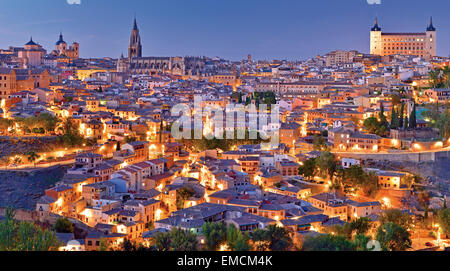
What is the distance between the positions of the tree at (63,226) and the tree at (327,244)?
2749 mm

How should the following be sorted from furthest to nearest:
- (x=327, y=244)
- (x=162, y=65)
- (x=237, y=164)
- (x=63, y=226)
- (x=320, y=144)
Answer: (x=162, y=65) < (x=320, y=144) < (x=237, y=164) < (x=63, y=226) < (x=327, y=244)

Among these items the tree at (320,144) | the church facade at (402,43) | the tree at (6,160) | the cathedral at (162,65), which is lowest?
the tree at (6,160)

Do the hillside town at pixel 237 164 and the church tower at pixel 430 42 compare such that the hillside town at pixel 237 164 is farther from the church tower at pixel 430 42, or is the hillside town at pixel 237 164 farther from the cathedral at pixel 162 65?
the cathedral at pixel 162 65

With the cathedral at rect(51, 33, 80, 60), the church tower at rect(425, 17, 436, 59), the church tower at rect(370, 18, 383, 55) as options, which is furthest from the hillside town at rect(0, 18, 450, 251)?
the cathedral at rect(51, 33, 80, 60)

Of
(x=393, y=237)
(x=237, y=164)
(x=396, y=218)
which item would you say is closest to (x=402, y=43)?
(x=237, y=164)

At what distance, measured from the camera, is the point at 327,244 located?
4441 mm

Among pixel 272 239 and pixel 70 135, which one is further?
pixel 70 135

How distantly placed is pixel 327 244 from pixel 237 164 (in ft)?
12.4

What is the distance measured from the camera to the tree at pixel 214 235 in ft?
Result: 15.6

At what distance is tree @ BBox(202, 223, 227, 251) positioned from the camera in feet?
15.6

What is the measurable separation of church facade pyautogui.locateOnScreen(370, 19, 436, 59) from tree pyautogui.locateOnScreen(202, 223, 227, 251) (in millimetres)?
17236

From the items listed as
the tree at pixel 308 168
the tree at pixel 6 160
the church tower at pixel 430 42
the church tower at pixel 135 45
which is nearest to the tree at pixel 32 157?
the tree at pixel 6 160

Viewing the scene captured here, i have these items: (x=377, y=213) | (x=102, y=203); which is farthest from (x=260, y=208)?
(x=102, y=203)

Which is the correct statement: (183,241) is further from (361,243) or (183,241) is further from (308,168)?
(308,168)
